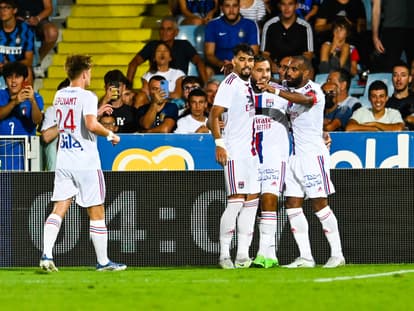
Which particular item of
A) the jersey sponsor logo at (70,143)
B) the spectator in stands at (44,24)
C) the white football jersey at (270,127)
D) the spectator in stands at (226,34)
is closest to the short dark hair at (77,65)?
the jersey sponsor logo at (70,143)

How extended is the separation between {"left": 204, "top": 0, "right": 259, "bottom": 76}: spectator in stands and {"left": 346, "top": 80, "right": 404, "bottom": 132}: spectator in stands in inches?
93.8

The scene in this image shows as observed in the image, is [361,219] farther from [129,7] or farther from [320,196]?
[129,7]

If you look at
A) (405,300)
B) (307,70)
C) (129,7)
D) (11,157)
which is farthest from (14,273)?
(129,7)

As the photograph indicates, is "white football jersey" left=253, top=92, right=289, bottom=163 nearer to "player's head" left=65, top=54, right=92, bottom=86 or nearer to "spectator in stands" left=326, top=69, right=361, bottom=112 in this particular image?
"player's head" left=65, top=54, right=92, bottom=86

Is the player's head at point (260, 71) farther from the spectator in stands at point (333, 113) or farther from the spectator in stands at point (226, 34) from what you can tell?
the spectator in stands at point (226, 34)

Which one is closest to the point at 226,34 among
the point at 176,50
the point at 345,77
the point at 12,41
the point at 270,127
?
the point at 176,50

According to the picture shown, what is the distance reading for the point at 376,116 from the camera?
53.2 feet

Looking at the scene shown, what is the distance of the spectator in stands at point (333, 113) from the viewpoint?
16.5 metres

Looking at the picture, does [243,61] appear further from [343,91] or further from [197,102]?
[343,91]

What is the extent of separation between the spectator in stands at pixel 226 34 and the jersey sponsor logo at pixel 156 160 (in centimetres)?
309

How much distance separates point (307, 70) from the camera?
13.4 m

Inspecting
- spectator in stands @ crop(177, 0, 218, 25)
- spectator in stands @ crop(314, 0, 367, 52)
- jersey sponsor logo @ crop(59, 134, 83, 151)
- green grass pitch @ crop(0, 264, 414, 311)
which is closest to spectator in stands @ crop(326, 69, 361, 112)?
spectator in stands @ crop(314, 0, 367, 52)

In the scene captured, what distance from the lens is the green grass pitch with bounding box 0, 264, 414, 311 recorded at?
30.9 feet

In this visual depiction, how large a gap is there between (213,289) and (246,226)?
9.30 feet
